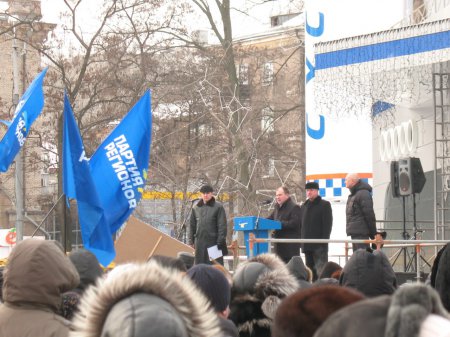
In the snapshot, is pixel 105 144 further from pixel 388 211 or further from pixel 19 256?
pixel 388 211

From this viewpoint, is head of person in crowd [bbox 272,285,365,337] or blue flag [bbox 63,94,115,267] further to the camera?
blue flag [bbox 63,94,115,267]

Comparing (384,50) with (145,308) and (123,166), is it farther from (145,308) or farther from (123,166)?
(145,308)

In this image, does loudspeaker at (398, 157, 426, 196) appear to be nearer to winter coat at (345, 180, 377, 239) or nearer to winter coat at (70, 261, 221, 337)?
winter coat at (345, 180, 377, 239)

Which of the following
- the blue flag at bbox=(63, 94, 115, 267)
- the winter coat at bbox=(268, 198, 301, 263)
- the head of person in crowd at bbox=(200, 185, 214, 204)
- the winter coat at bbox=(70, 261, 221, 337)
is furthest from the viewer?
the head of person in crowd at bbox=(200, 185, 214, 204)

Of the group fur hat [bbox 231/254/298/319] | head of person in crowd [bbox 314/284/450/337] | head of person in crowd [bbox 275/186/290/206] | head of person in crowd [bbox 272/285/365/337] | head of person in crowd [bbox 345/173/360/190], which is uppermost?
head of person in crowd [bbox 345/173/360/190]

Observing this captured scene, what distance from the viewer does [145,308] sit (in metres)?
2.82

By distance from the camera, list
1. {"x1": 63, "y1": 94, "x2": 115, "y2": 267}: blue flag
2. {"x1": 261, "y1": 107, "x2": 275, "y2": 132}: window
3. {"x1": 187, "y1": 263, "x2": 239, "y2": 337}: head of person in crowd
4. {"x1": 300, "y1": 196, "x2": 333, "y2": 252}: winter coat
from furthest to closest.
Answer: {"x1": 261, "y1": 107, "x2": 275, "y2": 132}: window
{"x1": 300, "y1": 196, "x2": 333, "y2": 252}: winter coat
{"x1": 63, "y1": 94, "x2": 115, "y2": 267}: blue flag
{"x1": 187, "y1": 263, "x2": 239, "y2": 337}: head of person in crowd

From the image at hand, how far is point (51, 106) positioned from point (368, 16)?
1200 centimetres

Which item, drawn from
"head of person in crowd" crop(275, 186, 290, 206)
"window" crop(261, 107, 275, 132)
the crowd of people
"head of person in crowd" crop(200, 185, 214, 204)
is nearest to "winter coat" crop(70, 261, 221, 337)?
the crowd of people

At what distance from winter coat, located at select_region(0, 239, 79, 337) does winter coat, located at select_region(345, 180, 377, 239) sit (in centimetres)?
1017

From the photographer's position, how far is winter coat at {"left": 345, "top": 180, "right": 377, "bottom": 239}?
14.1m

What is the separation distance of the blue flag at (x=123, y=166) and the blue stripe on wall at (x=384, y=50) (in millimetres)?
6661

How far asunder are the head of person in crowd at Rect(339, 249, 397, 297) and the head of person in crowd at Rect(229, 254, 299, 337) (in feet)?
1.00

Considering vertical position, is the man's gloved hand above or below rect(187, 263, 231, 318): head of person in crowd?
below
